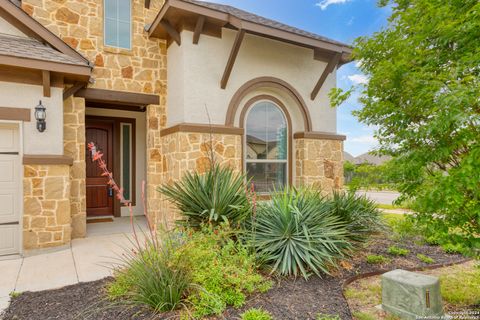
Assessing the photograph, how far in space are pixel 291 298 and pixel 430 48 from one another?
3.18 metres

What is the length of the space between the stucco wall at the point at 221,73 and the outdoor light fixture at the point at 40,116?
101 inches

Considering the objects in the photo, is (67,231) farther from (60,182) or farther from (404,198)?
(404,198)

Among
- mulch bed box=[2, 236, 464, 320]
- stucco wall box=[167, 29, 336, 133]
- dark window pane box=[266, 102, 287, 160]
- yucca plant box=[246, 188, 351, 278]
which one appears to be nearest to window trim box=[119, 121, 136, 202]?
stucco wall box=[167, 29, 336, 133]

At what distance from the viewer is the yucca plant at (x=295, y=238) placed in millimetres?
4014

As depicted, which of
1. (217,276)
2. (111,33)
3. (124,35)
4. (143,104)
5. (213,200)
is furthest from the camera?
(143,104)

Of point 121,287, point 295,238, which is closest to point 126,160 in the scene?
point 121,287

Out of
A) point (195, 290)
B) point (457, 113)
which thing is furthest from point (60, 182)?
point (457, 113)

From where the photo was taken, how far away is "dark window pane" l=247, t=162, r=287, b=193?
750 centimetres

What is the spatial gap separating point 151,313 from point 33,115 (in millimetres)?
4534

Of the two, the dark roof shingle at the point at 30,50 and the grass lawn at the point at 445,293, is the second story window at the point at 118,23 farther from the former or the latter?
the grass lawn at the point at 445,293

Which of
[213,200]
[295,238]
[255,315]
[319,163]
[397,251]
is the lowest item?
[397,251]

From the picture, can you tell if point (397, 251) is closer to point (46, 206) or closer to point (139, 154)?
point (46, 206)

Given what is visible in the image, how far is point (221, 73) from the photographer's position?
6.77 meters

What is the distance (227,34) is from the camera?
22.5 ft
